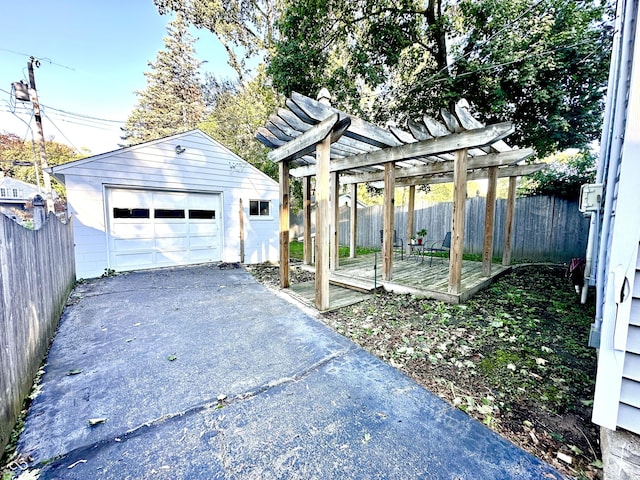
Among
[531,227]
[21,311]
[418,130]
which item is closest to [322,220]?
[418,130]

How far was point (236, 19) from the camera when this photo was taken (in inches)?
385

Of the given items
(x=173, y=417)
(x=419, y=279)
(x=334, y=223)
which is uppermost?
(x=334, y=223)

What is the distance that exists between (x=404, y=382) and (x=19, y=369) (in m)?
2.83

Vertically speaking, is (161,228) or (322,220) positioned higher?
(322,220)

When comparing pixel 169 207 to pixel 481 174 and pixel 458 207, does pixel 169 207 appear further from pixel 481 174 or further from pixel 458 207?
pixel 481 174

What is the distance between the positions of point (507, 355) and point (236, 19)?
1288 cm

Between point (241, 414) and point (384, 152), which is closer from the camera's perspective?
point (241, 414)

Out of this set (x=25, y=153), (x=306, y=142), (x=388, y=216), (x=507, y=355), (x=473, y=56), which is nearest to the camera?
(x=507, y=355)

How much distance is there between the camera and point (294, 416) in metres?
1.75

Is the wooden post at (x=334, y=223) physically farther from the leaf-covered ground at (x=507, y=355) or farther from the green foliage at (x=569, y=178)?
the green foliage at (x=569, y=178)

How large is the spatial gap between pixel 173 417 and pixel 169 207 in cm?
614

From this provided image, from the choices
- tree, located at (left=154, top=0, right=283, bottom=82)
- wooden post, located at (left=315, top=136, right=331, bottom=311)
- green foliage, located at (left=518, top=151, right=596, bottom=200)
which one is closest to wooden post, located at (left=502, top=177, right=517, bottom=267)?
green foliage, located at (left=518, top=151, right=596, bottom=200)

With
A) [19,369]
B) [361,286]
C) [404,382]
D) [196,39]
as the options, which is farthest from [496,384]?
[196,39]

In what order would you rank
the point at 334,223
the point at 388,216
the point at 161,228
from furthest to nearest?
the point at 161,228, the point at 334,223, the point at 388,216
